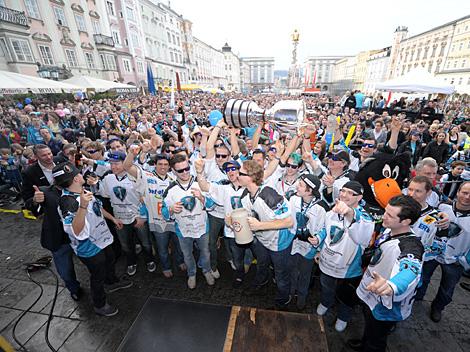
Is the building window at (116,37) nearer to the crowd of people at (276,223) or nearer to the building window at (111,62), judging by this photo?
the building window at (111,62)

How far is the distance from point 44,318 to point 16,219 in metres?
4.58

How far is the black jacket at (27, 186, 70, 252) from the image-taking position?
326 centimetres

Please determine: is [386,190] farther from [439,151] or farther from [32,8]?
[32,8]

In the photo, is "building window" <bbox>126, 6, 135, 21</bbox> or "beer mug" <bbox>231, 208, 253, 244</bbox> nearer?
"beer mug" <bbox>231, 208, 253, 244</bbox>

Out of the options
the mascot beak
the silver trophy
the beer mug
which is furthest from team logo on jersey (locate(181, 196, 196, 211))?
the mascot beak

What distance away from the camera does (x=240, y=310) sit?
2473 mm

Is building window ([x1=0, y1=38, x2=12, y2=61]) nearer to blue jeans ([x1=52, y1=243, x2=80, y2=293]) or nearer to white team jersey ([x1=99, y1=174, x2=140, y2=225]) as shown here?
white team jersey ([x1=99, y1=174, x2=140, y2=225])

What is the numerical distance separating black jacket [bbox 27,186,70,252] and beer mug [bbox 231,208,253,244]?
2677 millimetres

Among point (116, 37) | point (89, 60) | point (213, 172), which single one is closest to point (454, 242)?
point (213, 172)

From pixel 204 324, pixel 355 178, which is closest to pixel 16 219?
pixel 204 324

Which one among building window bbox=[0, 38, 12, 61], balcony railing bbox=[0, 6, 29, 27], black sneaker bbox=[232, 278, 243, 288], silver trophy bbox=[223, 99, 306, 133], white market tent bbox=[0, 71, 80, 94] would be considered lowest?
black sneaker bbox=[232, 278, 243, 288]

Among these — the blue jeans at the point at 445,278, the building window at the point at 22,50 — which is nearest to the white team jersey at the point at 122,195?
the blue jeans at the point at 445,278

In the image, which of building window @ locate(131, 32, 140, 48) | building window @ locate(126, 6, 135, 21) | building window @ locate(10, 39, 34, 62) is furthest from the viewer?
building window @ locate(131, 32, 140, 48)

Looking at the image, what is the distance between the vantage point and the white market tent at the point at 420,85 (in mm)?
12039
